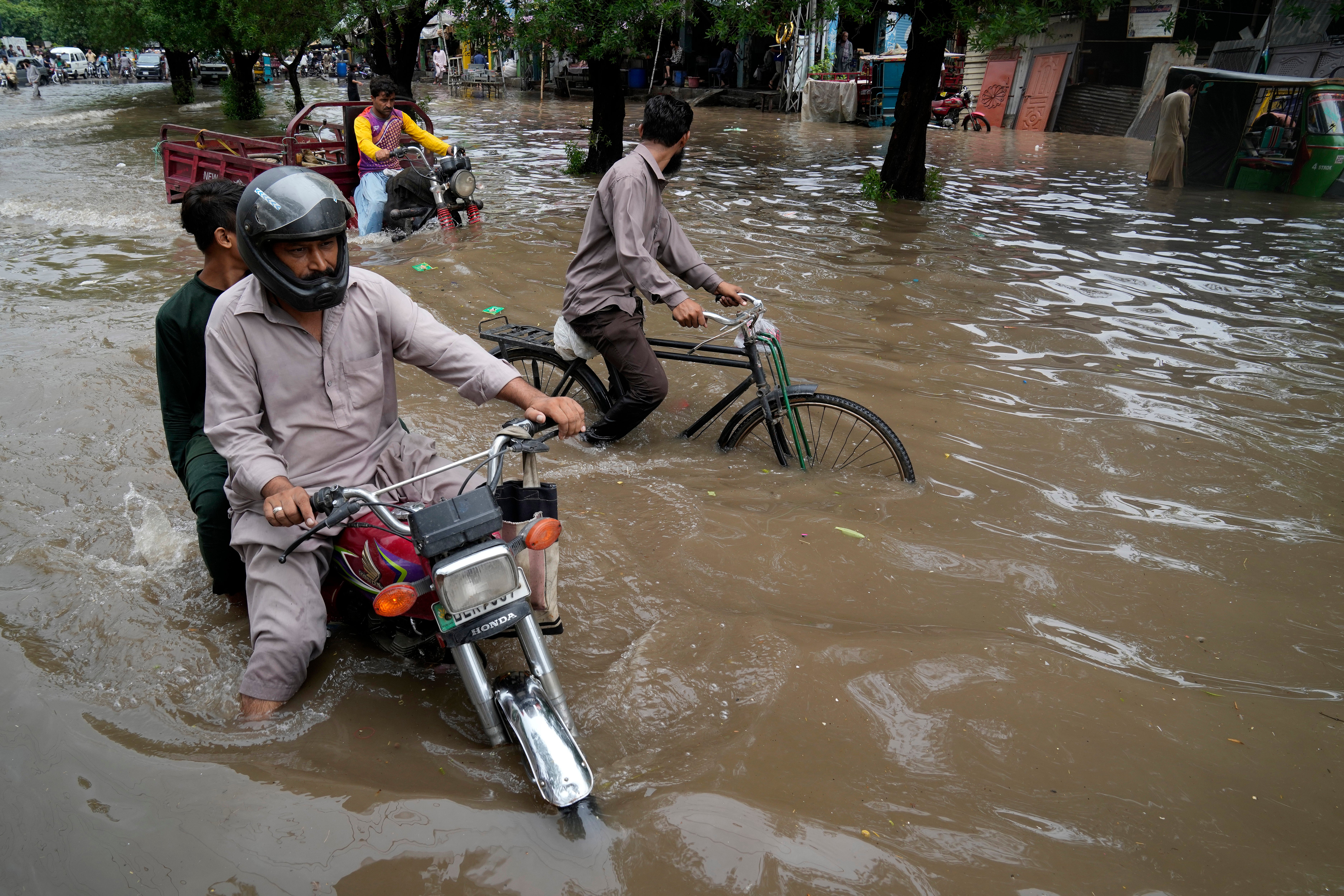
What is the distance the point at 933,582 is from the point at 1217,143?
14034 millimetres

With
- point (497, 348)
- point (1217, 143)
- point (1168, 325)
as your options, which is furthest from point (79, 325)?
point (1217, 143)

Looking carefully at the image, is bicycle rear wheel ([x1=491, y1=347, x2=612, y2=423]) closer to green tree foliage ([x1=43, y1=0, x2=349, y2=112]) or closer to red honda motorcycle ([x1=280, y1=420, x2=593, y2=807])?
red honda motorcycle ([x1=280, y1=420, x2=593, y2=807])

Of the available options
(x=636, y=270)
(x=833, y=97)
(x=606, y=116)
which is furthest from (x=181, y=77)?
(x=636, y=270)

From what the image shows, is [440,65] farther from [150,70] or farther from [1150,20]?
[1150,20]

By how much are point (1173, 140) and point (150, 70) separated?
2505 inches

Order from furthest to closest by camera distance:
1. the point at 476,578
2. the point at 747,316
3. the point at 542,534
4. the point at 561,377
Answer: the point at 561,377 → the point at 747,316 → the point at 542,534 → the point at 476,578

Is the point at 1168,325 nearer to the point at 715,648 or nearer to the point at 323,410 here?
the point at 715,648

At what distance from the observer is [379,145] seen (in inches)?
376

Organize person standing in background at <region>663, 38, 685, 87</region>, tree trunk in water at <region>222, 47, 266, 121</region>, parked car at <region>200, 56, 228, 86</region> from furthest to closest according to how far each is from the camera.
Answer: parked car at <region>200, 56, 228, 86</region> < person standing in background at <region>663, 38, 685, 87</region> < tree trunk in water at <region>222, 47, 266, 121</region>

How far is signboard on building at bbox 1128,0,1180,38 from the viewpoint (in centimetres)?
1947

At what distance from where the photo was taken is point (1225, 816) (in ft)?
8.20

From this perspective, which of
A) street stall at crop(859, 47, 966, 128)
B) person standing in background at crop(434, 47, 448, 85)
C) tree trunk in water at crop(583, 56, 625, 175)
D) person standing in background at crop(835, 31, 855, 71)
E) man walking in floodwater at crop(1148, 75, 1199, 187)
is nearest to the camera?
man walking in floodwater at crop(1148, 75, 1199, 187)

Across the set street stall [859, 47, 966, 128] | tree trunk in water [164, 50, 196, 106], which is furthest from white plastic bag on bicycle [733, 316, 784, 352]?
tree trunk in water [164, 50, 196, 106]

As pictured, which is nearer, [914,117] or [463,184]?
[463,184]
